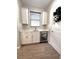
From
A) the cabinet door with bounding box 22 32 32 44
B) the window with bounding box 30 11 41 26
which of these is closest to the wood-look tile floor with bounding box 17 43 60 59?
the cabinet door with bounding box 22 32 32 44

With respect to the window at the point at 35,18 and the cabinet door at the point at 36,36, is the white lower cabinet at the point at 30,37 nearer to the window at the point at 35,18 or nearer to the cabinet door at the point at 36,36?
the cabinet door at the point at 36,36

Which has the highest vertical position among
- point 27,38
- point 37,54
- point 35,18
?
point 35,18

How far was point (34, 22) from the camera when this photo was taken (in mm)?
4352

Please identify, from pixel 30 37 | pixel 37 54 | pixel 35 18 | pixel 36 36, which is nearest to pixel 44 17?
pixel 35 18

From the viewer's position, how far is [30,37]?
12.0ft

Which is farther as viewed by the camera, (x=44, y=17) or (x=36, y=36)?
(x=44, y=17)

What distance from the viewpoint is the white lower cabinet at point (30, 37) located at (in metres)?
→ 3.47

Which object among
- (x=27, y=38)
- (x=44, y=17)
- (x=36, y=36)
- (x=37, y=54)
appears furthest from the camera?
(x=44, y=17)

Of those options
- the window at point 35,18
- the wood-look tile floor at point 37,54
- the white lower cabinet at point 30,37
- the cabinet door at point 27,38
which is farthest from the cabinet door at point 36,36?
the wood-look tile floor at point 37,54

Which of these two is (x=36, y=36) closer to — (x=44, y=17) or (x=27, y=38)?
(x=27, y=38)

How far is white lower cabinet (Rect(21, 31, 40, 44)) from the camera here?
11.4ft
